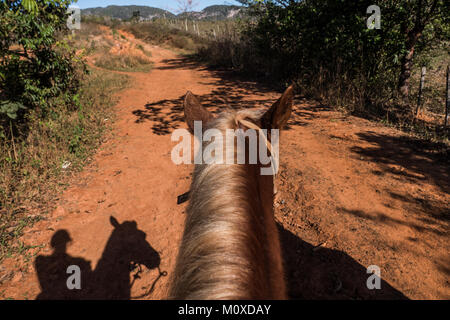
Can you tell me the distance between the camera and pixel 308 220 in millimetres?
3141

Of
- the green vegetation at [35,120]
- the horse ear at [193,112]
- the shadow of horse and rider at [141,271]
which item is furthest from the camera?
the green vegetation at [35,120]

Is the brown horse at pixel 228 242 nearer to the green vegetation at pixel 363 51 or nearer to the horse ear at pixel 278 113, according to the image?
the horse ear at pixel 278 113

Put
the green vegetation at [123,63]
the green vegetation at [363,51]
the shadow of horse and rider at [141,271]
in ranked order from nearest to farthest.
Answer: the shadow of horse and rider at [141,271] → the green vegetation at [363,51] → the green vegetation at [123,63]

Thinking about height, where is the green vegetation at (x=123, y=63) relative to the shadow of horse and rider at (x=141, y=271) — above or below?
above

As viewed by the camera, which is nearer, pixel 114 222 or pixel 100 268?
pixel 100 268

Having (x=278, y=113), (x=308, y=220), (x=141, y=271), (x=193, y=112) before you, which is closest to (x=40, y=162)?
(x=141, y=271)

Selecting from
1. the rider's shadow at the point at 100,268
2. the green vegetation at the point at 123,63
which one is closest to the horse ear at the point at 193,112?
the rider's shadow at the point at 100,268

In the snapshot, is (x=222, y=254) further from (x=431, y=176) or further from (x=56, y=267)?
(x=431, y=176)

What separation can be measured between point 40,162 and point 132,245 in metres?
2.90

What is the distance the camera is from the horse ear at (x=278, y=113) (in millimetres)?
1673

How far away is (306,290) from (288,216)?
1065mm

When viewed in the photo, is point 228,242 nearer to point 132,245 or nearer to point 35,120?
point 132,245

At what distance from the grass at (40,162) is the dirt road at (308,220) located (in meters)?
0.23
